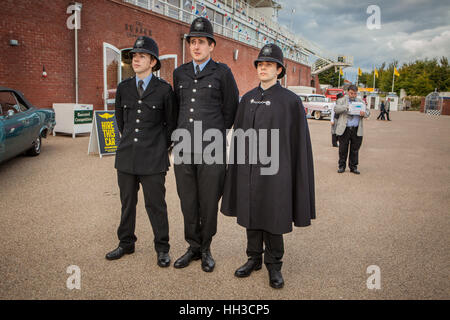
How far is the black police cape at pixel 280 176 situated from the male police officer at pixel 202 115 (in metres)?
0.27

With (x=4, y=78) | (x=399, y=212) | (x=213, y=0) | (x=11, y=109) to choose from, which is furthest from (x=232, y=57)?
(x=399, y=212)

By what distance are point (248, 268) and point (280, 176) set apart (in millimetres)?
991

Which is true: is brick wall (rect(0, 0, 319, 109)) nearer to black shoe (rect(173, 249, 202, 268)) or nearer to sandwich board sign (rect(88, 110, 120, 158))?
sandwich board sign (rect(88, 110, 120, 158))

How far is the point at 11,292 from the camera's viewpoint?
291 centimetres

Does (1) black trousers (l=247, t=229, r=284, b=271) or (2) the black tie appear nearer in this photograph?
(1) black trousers (l=247, t=229, r=284, b=271)

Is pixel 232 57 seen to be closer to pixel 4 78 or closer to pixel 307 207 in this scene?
pixel 4 78

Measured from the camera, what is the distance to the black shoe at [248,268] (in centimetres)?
328

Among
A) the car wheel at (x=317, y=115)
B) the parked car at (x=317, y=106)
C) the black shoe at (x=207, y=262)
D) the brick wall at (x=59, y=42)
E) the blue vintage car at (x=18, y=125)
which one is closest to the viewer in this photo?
the black shoe at (x=207, y=262)

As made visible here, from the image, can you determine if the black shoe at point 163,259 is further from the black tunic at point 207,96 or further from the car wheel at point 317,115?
the car wheel at point 317,115

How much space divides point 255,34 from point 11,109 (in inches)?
1190

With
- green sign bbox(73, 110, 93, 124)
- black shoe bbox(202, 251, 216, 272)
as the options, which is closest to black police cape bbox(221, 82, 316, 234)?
black shoe bbox(202, 251, 216, 272)

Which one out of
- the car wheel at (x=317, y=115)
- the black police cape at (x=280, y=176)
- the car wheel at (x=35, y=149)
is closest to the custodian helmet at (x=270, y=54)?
the black police cape at (x=280, y=176)

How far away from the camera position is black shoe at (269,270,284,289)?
3086 millimetres

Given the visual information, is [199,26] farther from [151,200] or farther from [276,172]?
[151,200]
